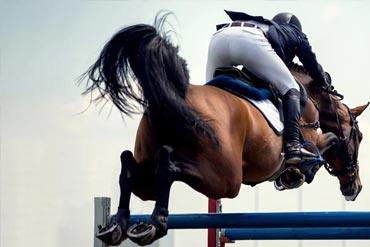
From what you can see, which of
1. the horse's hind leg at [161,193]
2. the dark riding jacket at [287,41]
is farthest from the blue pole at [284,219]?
the dark riding jacket at [287,41]

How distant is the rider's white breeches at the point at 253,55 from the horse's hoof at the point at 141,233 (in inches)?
32.2

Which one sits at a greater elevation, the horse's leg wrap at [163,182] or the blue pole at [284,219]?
the horse's leg wrap at [163,182]

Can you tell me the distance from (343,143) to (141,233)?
4.58 ft

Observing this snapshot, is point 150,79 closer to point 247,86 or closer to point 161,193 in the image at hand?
point 161,193

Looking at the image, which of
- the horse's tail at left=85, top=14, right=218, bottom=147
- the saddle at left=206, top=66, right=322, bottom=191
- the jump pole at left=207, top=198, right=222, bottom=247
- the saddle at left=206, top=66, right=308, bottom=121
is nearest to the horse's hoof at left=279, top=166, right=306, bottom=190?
the saddle at left=206, top=66, right=322, bottom=191

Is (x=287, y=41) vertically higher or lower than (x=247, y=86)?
higher

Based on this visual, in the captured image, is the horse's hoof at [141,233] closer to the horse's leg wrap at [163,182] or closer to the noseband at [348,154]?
the horse's leg wrap at [163,182]

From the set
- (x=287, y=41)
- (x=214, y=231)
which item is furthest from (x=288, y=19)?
(x=214, y=231)

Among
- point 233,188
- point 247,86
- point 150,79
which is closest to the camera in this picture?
point 150,79

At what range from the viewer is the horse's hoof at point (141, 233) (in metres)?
1.95

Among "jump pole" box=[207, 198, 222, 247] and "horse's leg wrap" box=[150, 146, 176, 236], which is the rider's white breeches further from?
"jump pole" box=[207, 198, 222, 247]

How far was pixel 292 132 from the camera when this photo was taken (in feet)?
8.11

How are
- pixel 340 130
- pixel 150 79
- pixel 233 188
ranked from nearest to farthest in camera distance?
pixel 150 79
pixel 233 188
pixel 340 130

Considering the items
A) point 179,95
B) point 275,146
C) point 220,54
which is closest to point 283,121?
point 275,146
